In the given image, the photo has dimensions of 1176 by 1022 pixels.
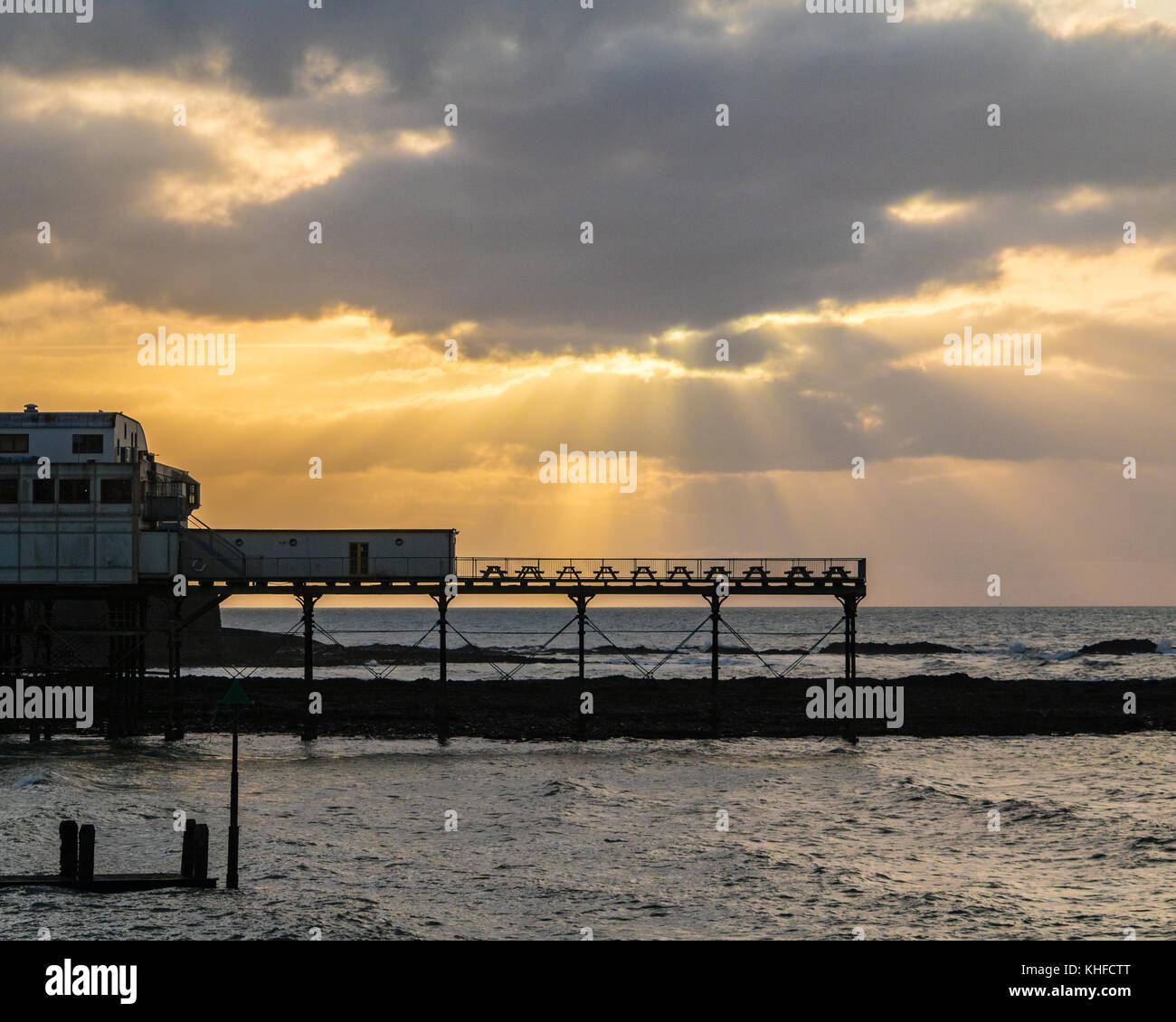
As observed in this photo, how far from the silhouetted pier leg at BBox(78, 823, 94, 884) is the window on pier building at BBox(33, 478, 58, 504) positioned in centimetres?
2544

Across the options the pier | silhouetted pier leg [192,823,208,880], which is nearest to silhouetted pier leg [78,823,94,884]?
silhouetted pier leg [192,823,208,880]

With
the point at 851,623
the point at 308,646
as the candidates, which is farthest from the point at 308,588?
the point at 851,623

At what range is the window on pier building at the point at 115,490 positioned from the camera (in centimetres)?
4634

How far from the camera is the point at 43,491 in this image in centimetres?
4594

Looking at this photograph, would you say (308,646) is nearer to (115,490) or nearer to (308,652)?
(308,652)

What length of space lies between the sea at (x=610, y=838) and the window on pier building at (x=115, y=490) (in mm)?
10246

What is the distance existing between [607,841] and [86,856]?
13.5 meters

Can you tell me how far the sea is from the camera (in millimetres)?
23344

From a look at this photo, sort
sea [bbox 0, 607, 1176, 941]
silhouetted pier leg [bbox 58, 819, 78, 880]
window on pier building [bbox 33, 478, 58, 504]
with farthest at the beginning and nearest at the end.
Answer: window on pier building [bbox 33, 478, 58, 504] < silhouetted pier leg [bbox 58, 819, 78, 880] < sea [bbox 0, 607, 1176, 941]

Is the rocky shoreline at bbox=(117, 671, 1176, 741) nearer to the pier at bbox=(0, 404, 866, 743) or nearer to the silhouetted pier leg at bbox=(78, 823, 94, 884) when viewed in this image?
the pier at bbox=(0, 404, 866, 743)

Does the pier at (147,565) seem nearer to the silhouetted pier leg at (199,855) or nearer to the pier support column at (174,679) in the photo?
the pier support column at (174,679)

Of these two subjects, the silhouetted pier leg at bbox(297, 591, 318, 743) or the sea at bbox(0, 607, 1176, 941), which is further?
the silhouetted pier leg at bbox(297, 591, 318, 743)
